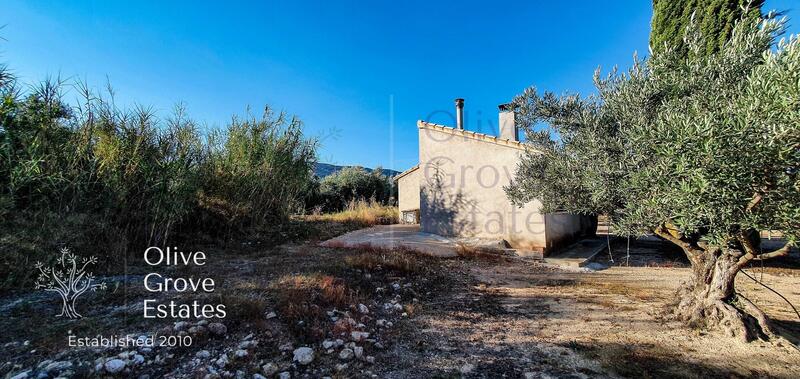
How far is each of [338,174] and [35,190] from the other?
1736 centimetres

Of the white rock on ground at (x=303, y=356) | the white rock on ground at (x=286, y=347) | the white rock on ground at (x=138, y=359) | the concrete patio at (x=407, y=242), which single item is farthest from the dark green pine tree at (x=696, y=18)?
the white rock on ground at (x=138, y=359)

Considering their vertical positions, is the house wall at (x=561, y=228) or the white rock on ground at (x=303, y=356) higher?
the house wall at (x=561, y=228)

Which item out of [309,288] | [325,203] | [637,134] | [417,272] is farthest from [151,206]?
[325,203]

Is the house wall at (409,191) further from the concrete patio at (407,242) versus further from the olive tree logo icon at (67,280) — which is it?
the olive tree logo icon at (67,280)

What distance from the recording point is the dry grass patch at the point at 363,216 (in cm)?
1302

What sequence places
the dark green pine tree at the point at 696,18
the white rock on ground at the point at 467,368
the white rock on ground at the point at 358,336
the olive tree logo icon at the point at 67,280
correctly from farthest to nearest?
the dark green pine tree at the point at 696,18, the olive tree logo icon at the point at 67,280, the white rock on ground at the point at 358,336, the white rock on ground at the point at 467,368

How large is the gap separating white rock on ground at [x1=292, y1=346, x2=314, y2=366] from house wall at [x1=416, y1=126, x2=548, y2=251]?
6552 millimetres

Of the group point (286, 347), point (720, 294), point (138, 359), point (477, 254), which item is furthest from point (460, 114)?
point (138, 359)

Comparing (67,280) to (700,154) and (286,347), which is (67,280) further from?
(700,154)

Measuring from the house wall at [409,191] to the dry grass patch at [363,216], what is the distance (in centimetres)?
67

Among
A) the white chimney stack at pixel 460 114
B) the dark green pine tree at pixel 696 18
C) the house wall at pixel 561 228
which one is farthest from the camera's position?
the white chimney stack at pixel 460 114

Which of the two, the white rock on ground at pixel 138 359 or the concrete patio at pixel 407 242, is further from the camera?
the concrete patio at pixel 407 242

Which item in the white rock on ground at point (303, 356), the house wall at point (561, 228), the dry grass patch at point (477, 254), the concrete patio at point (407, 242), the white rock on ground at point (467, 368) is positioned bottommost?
the white rock on ground at point (467, 368)

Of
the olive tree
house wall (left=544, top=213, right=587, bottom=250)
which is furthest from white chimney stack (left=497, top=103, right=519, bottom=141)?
the olive tree
